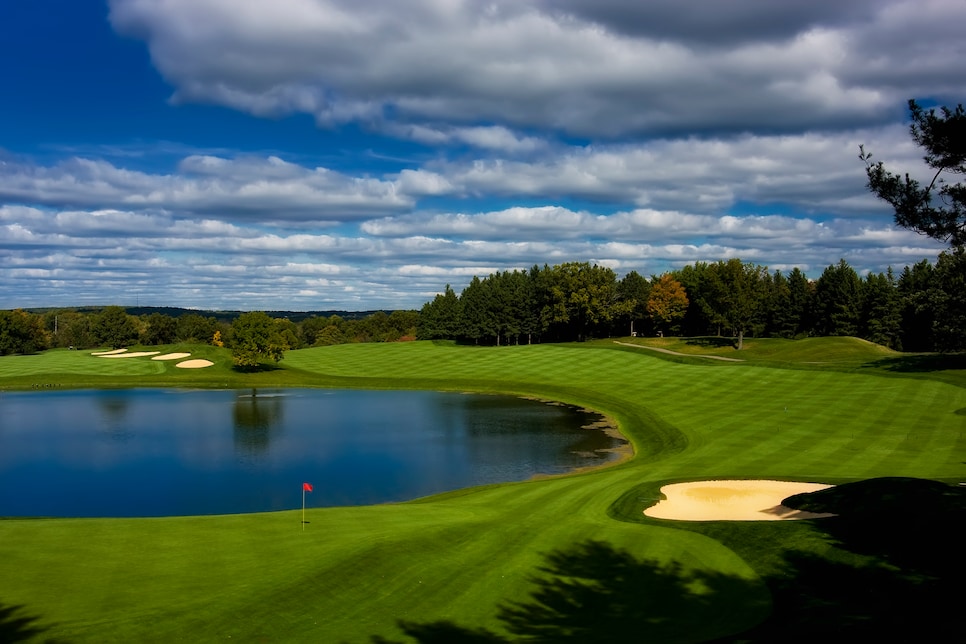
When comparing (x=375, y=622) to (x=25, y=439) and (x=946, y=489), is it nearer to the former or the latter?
Result: (x=946, y=489)

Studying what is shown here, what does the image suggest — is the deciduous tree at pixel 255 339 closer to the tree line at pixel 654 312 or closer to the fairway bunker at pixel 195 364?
the tree line at pixel 654 312

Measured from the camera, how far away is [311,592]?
13.2 meters

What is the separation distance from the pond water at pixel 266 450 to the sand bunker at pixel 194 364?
2047 cm

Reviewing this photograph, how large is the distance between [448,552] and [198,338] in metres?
129

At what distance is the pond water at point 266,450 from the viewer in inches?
1074

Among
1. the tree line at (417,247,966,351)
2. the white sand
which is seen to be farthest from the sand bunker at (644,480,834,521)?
the white sand

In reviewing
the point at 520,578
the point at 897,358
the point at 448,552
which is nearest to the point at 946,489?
the point at 520,578

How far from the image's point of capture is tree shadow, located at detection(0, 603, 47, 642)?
10469 mm

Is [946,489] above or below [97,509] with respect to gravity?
above

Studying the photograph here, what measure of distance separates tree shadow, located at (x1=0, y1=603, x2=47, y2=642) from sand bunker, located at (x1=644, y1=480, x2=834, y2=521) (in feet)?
52.4

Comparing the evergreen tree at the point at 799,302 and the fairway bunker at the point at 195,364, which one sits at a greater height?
the evergreen tree at the point at 799,302

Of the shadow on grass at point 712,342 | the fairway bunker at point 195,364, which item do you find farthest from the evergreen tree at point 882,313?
the fairway bunker at point 195,364

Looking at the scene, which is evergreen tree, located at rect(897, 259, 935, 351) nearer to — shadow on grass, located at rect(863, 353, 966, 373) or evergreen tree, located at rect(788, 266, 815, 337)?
evergreen tree, located at rect(788, 266, 815, 337)

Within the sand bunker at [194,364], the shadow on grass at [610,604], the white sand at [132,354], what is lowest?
the shadow on grass at [610,604]
